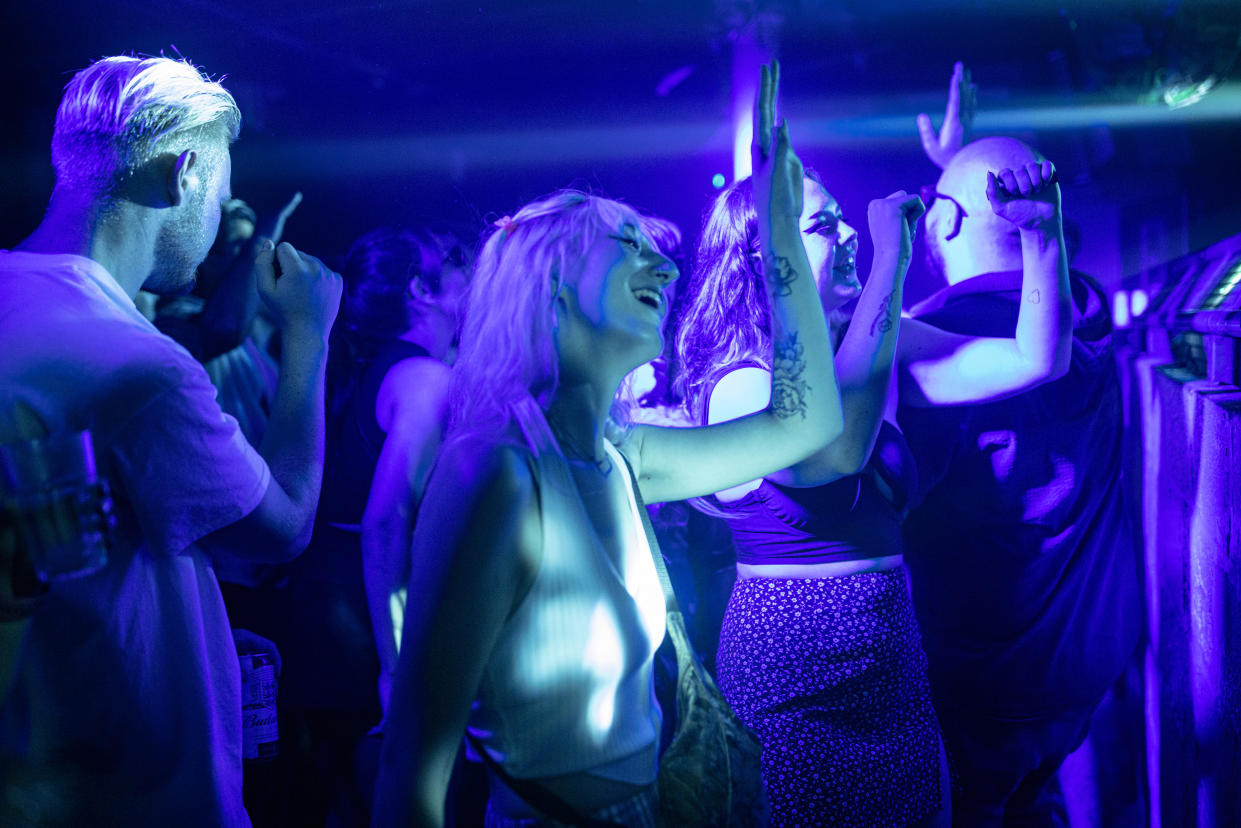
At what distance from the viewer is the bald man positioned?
6.97 feet

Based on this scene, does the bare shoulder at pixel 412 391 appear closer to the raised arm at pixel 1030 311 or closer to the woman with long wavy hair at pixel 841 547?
the woman with long wavy hair at pixel 841 547

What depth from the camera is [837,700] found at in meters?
1.67

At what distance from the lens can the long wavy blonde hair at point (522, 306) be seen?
1.22 meters

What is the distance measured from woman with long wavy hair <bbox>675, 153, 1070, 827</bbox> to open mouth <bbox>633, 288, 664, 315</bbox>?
497 millimetres

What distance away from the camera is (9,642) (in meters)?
1.11

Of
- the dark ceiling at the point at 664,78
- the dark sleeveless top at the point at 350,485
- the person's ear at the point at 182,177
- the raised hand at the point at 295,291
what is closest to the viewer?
the person's ear at the point at 182,177

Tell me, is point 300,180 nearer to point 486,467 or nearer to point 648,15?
point 648,15

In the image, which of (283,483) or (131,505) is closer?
(131,505)

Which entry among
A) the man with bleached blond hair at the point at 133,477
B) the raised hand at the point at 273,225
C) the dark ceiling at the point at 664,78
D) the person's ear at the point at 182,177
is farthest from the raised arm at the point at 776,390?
the raised hand at the point at 273,225

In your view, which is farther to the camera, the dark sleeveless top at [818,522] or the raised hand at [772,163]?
the dark sleeveless top at [818,522]

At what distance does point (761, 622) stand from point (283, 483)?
94cm

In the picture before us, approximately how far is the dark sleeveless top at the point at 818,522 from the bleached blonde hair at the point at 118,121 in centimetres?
108

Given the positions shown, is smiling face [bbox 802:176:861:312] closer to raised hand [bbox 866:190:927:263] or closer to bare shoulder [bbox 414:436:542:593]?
raised hand [bbox 866:190:927:263]

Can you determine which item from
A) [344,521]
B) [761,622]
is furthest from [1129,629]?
[344,521]
